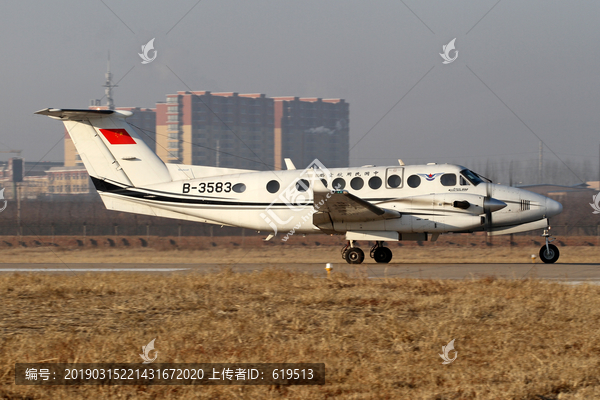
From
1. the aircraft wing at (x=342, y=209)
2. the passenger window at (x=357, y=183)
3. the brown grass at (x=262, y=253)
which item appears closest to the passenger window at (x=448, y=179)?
the aircraft wing at (x=342, y=209)

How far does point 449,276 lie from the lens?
50.3 ft

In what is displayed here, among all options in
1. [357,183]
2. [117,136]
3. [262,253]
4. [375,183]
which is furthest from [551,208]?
[262,253]

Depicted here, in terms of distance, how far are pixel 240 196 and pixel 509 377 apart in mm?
15194

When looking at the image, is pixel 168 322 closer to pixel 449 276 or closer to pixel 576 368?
pixel 576 368

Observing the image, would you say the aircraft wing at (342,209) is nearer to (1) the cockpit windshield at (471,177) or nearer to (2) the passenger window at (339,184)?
(2) the passenger window at (339,184)

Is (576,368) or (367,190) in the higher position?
(367,190)

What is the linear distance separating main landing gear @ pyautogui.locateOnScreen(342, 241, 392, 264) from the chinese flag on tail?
355 inches

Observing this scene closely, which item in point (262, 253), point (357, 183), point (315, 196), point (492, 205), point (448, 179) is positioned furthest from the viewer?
point (262, 253)

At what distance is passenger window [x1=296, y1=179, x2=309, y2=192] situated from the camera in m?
19.9

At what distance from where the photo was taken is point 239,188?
810 inches

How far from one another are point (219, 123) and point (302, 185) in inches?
4885

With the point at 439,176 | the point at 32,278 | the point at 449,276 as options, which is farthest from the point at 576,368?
the point at 439,176

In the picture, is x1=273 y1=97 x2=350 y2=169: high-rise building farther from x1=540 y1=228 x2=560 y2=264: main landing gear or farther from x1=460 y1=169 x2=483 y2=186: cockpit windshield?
x1=540 y1=228 x2=560 y2=264: main landing gear

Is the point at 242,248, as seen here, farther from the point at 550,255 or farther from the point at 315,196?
the point at 550,255
